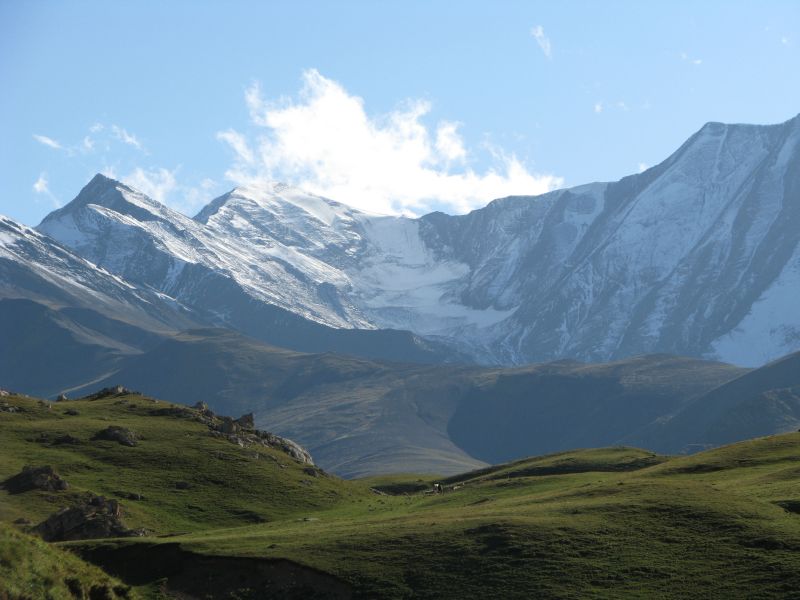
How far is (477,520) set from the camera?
251 ft

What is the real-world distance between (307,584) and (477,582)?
9511 millimetres

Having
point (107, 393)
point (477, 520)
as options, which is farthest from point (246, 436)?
point (477, 520)

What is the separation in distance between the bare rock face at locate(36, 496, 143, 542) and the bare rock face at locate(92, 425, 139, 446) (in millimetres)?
29837

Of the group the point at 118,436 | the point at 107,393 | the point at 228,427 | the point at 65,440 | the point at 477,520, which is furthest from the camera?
the point at 107,393

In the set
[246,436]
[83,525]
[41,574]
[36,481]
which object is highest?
[246,436]

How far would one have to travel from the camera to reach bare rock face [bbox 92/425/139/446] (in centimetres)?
11788

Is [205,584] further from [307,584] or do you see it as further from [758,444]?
[758,444]

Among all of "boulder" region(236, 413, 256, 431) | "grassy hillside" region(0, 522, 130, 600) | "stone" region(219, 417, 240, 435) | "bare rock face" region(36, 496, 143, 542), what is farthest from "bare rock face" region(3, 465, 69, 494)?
"grassy hillside" region(0, 522, 130, 600)

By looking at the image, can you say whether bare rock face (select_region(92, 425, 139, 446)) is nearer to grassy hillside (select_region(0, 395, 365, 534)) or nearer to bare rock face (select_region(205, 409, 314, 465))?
grassy hillside (select_region(0, 395, 365, 534))

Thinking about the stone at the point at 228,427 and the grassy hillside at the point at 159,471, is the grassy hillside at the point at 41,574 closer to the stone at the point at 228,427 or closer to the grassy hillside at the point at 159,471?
the grassy hillside at the point at 159,471

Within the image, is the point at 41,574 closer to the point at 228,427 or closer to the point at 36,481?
the point at 36,481

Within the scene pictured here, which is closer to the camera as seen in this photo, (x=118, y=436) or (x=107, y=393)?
(x=118, y=436)

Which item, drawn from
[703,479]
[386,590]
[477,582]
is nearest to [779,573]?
[477,582]

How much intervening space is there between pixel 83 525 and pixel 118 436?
34019 millimetres
